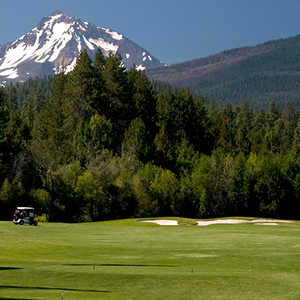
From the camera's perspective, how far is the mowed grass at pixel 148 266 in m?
18.9

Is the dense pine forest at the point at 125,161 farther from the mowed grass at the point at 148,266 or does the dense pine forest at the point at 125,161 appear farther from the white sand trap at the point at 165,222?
the mowed grass at the point at 148,266

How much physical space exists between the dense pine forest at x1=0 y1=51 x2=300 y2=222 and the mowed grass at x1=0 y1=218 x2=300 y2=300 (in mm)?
31940

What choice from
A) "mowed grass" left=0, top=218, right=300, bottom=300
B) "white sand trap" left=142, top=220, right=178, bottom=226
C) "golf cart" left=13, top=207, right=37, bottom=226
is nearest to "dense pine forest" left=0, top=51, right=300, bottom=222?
"white sand trap" left=142, top=220, right=178, bottom=226

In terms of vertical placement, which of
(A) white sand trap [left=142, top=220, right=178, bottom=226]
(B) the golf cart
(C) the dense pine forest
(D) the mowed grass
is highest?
(C) the dense pine forest

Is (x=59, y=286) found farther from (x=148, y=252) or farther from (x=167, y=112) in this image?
(x=167, y=112)

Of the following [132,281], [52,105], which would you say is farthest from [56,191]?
[132,281]

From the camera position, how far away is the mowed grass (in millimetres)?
18875

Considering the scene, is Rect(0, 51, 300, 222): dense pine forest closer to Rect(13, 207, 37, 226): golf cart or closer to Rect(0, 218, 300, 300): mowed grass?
Rect(13, 207, 37, 226): golf cart

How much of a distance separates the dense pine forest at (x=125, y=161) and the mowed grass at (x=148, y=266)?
3194cm

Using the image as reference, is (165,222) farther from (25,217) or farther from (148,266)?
(148,266)

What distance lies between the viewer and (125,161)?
80750 mm

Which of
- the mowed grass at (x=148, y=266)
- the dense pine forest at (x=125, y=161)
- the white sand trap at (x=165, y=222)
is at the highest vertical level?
the dense pine forest at (x=125, y=161)

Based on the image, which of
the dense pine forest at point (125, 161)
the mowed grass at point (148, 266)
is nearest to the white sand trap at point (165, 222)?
the dense pine forest at point (125, 161)

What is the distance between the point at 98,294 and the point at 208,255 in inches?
484
